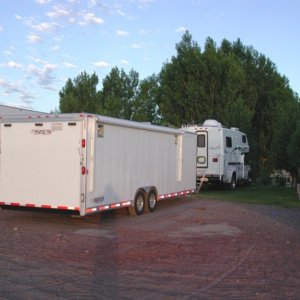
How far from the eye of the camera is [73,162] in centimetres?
1145

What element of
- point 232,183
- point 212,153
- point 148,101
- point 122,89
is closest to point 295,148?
point 212,153

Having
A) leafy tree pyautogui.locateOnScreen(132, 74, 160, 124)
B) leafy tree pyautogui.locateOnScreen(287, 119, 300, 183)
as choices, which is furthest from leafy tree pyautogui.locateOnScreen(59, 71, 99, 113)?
leafy tree pyautogui.locateOnScreen(287, 119, 300, 183)

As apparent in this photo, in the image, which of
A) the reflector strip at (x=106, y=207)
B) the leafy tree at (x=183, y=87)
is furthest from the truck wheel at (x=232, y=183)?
the leafy tree at (x=183, y=87)

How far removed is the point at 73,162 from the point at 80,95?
37.0 meters

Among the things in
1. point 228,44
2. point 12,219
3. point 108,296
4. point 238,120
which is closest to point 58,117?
point 12,219

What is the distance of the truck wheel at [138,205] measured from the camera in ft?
45.4

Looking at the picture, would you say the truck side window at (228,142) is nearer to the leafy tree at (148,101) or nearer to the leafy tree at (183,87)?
the leafy tree at (183,87)

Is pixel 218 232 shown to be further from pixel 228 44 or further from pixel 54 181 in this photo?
pixel 228 44

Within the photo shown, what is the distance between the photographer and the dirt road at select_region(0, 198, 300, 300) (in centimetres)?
646

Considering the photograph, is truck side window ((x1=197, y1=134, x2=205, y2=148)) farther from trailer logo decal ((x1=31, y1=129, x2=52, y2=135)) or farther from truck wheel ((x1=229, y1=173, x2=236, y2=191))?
trailer logo decal ((x1=31, y1=129, x2=52, y2=135))

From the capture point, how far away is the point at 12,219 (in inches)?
522

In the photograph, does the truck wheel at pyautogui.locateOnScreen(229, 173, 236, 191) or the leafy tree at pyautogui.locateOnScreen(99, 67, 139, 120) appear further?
the leafy tree at pyautogui.locateOnScreen(99, 67, 139, 120)

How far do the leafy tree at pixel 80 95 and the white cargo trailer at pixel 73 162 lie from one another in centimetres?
3309

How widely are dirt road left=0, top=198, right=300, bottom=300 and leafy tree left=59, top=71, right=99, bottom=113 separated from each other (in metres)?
32.6
